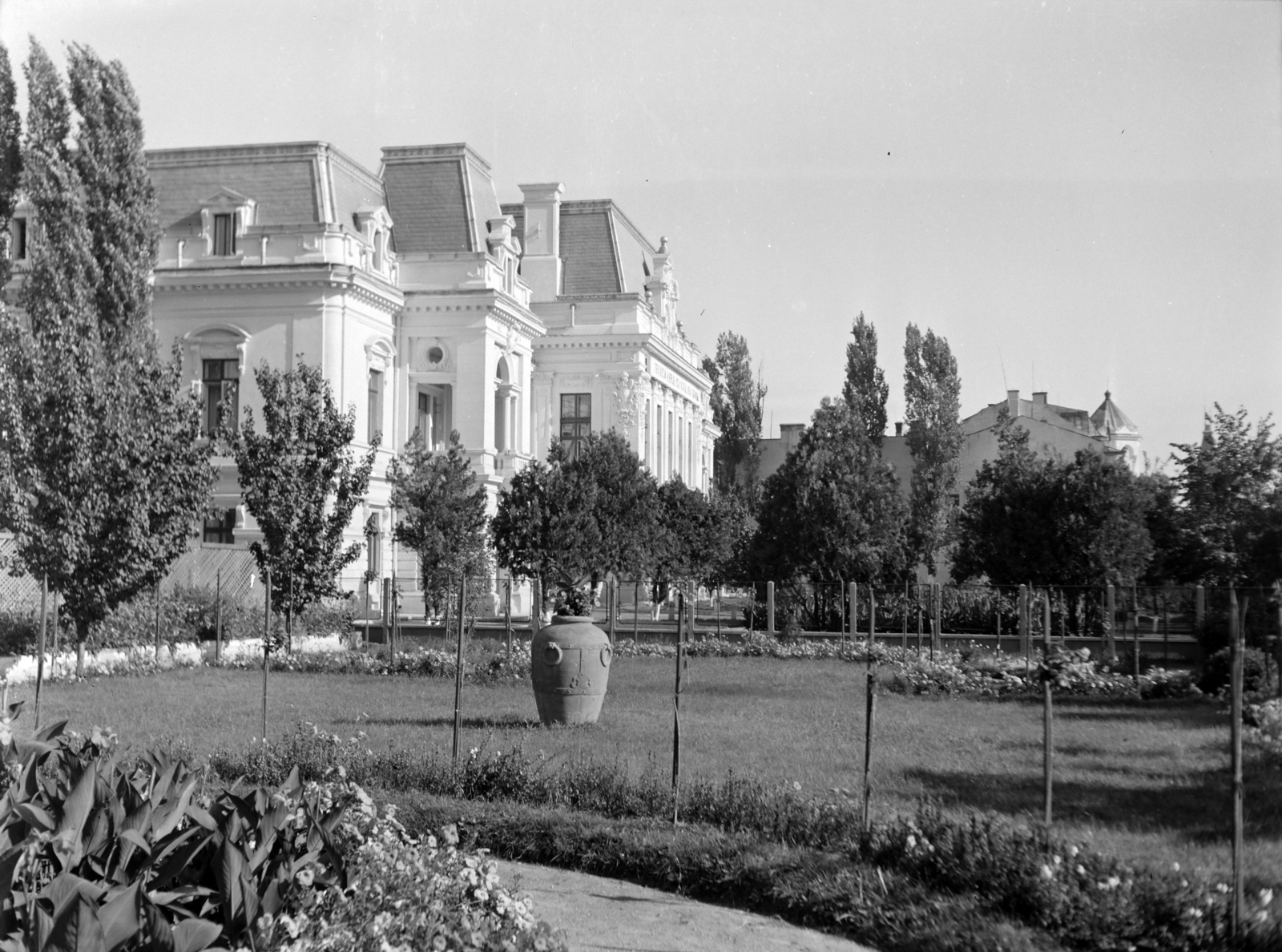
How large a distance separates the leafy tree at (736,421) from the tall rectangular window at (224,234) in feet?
95.0

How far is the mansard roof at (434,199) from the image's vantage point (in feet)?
150

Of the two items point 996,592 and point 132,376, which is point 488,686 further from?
point 996,592

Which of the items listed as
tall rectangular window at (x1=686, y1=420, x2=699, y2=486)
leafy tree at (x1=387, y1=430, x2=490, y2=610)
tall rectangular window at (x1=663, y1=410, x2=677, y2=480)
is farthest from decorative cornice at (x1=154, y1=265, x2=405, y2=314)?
tall rectangular window at (x1=686, y1=420, x2=699, y2=486)

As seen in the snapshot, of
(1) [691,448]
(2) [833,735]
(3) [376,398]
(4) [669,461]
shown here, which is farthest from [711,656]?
(1) [691,448]

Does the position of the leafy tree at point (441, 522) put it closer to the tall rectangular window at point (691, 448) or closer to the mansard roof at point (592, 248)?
the mansard roof at point (592, 248)

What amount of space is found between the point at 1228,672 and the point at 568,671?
698 centimetres

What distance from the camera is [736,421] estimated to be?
206 ft

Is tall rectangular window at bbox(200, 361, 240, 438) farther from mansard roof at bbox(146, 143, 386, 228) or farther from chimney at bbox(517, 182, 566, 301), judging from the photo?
chimney at bbox(517, 182, 566, 301)

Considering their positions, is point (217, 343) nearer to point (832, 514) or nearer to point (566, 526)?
point (566, 526)

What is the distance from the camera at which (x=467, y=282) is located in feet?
145

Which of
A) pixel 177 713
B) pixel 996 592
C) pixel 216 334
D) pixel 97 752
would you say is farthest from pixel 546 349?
pixel 97 752

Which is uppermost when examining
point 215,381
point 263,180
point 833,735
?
point 263,180

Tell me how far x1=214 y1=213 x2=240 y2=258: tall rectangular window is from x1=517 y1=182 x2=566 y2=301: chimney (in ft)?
58.8

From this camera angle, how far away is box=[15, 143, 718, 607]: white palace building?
39906 millimetres
